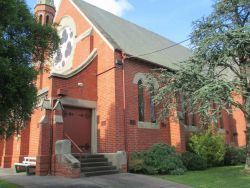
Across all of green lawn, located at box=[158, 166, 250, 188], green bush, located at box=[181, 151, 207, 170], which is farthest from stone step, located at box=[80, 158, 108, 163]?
green bush, located at box=[181, 151, 207, 170]

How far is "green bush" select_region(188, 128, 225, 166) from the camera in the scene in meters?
17.4

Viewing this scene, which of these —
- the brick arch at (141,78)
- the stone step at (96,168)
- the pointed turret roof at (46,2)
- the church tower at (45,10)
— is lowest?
the stone step at (96,168)

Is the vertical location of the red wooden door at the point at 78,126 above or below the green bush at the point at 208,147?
above

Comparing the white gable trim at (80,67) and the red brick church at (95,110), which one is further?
the white gable trim at (80,67)

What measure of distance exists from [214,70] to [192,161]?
16.6ft

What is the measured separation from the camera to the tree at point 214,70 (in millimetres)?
12609

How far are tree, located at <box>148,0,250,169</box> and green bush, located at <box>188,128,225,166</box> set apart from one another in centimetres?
298

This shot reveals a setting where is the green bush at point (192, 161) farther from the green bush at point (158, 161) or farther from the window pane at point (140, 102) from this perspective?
the window pane at point (140, 102)

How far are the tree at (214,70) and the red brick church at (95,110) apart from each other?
1.48m

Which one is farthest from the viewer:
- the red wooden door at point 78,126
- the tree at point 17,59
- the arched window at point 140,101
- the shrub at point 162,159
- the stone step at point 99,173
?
the arched window at point 140,101

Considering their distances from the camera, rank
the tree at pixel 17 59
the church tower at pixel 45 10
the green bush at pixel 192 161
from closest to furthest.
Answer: the tree at pixel 17 59, the green bush at pixel 192 161, the church tower at pixel 45 10

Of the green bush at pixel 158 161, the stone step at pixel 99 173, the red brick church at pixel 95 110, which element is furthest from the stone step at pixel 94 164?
the green bush at pixel 158 161

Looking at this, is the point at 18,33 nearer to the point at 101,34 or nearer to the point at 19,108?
the point at 19,108

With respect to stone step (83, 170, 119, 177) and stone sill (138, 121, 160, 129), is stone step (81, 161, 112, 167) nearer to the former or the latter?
stone step (83, 170, 119, 177)
